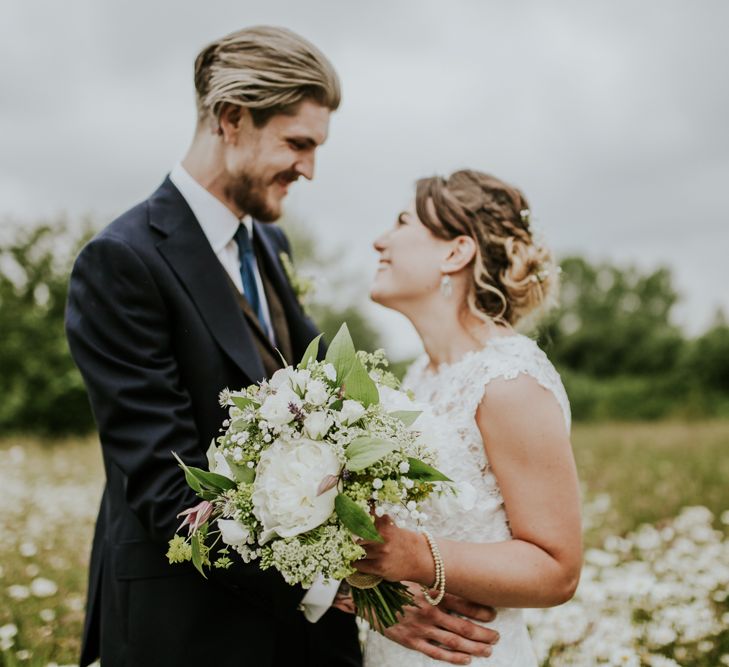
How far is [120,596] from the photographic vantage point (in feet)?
9.28

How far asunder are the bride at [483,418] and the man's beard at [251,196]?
0.60 meters

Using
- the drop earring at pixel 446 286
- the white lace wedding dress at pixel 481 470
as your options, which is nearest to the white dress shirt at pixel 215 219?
the drop earring at pixel 446 286

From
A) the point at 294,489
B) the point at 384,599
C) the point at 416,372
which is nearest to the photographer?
the point at 294,489

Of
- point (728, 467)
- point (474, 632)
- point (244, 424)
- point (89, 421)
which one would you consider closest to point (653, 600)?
point (474, 632)

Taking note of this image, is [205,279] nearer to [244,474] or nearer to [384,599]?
[244,474]

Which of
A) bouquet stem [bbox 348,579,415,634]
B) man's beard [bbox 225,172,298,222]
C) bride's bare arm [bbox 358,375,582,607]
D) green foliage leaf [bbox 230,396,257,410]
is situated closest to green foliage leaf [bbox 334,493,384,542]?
green foliage leaf [bbox 230,396,257,410]

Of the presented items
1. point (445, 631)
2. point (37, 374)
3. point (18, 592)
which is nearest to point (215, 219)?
point (445, 631)

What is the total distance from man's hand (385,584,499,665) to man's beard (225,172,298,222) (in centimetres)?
184

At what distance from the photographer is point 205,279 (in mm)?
3002

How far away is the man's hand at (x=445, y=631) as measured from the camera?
2.62m

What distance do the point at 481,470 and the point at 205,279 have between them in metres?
1.32

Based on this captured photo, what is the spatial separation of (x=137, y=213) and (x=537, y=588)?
210 centimetres

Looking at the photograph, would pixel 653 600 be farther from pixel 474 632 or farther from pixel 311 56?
pixel 311 56

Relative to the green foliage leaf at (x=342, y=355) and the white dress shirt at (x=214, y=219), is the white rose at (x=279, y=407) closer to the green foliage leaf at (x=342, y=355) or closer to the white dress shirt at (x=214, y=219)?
the green foliage leaf at (x=342, y=355)
